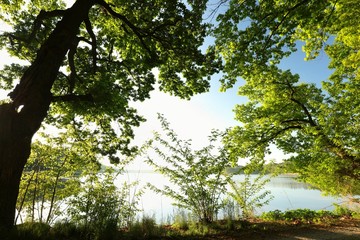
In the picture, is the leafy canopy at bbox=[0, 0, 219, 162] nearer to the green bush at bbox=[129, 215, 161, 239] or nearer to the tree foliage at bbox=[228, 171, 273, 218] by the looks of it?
the green bush at bbox=[129, 215, 161, 239]

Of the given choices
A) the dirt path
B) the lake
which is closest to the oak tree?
the lake

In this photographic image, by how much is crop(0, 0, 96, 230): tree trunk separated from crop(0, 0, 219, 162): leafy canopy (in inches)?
49.6

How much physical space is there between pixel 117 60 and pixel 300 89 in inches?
330

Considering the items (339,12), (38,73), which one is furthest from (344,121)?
(38,73)

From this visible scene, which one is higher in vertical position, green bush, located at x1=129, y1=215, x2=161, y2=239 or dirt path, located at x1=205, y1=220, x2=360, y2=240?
green bush, located at x1=129, y1=215, x2=161, y2=239

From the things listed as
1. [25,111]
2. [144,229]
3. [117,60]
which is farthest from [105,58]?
[144,229]

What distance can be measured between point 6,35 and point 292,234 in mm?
10662

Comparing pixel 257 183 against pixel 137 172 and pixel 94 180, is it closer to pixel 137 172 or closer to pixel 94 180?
pixel 137 172

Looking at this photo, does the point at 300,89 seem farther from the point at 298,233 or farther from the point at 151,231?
the point at 151,231

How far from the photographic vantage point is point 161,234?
238 inches

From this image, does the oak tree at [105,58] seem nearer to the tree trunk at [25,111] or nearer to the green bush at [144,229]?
the tree trunk at [25,111]

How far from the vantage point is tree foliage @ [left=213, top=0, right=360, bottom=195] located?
19.9 ft

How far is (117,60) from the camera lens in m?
8.60

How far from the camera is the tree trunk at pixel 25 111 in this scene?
442cm
